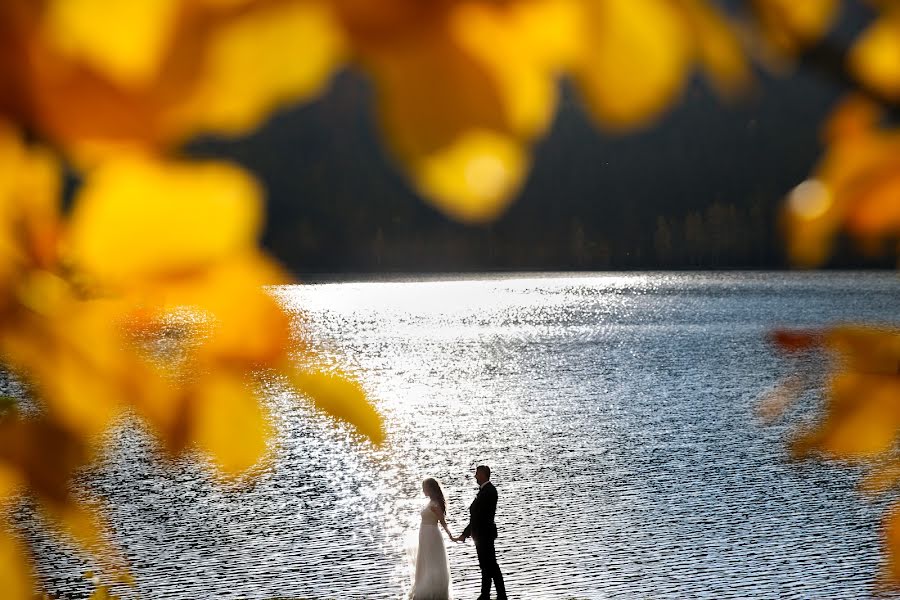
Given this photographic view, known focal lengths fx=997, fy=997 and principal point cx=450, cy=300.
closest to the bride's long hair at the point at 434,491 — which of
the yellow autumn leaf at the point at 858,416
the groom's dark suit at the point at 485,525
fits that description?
the groom's dark suit at the point at 485,525

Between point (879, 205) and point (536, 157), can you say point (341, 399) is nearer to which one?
point (536, 157)

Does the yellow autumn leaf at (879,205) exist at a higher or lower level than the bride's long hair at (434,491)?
lower

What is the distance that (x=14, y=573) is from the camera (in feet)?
2.14

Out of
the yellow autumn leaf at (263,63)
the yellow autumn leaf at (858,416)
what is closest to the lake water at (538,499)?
the yellow autumn leaf at (263,63)

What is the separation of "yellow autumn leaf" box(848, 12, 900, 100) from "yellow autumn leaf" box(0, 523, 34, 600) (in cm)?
58

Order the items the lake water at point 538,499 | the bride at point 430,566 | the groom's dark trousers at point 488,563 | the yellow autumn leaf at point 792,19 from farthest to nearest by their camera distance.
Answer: the lake water at point 538,499 < the groom's dark trousers at point 488,563 < the bride at point 430,566 < the yellow autumn leaf at point 792,19

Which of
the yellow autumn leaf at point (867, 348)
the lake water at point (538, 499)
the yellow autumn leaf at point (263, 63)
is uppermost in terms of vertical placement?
the lake water at point (538, 499)

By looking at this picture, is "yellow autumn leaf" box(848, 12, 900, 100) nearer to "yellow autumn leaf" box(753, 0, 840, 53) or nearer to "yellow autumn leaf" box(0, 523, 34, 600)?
"yellow autumn leaf" box(753, 0, 840, 53)

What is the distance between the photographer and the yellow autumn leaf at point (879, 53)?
1.64 ft

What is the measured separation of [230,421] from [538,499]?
1302 inches

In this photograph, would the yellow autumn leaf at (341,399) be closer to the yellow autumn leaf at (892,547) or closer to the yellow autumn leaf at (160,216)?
the yellow autumn leaf at (160,216)

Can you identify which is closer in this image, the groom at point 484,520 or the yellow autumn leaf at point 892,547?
the yellow autumn leaf at point 892,547

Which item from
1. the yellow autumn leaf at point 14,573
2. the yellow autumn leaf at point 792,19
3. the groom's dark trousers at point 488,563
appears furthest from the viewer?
the groom's dark trousers at point 488,563

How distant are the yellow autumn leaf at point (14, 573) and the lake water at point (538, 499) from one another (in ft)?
0.88
